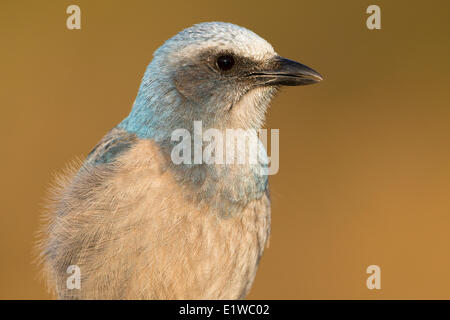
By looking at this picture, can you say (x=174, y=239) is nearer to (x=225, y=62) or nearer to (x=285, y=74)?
(x=225, y=62)

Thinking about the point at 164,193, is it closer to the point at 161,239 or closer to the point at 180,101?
the point at 161,239

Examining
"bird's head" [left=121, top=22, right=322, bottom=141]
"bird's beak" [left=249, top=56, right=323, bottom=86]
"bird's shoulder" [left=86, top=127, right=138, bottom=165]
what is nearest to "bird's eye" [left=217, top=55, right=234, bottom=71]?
"bird's head" [left=121, top=22, right=322, bottom=141]

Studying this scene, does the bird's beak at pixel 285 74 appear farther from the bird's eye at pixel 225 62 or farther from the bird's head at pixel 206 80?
the bird's eye at pixel 225 62

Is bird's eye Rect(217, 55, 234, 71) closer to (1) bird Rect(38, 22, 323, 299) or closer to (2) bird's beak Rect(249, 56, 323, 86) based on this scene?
(1) bird Rect(38, 22, 323, 299)

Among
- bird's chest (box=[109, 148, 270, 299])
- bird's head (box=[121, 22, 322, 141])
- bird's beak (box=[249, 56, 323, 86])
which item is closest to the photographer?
bird's chest (box=[109, 148, 270, 299])

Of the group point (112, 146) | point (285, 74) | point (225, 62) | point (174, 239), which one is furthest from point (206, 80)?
point (174, 239)

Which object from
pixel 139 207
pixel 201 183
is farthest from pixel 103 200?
pixel 201 183

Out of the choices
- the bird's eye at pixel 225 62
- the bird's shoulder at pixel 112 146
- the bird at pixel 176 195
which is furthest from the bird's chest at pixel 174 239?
the bird's eye at pixel 225 62
